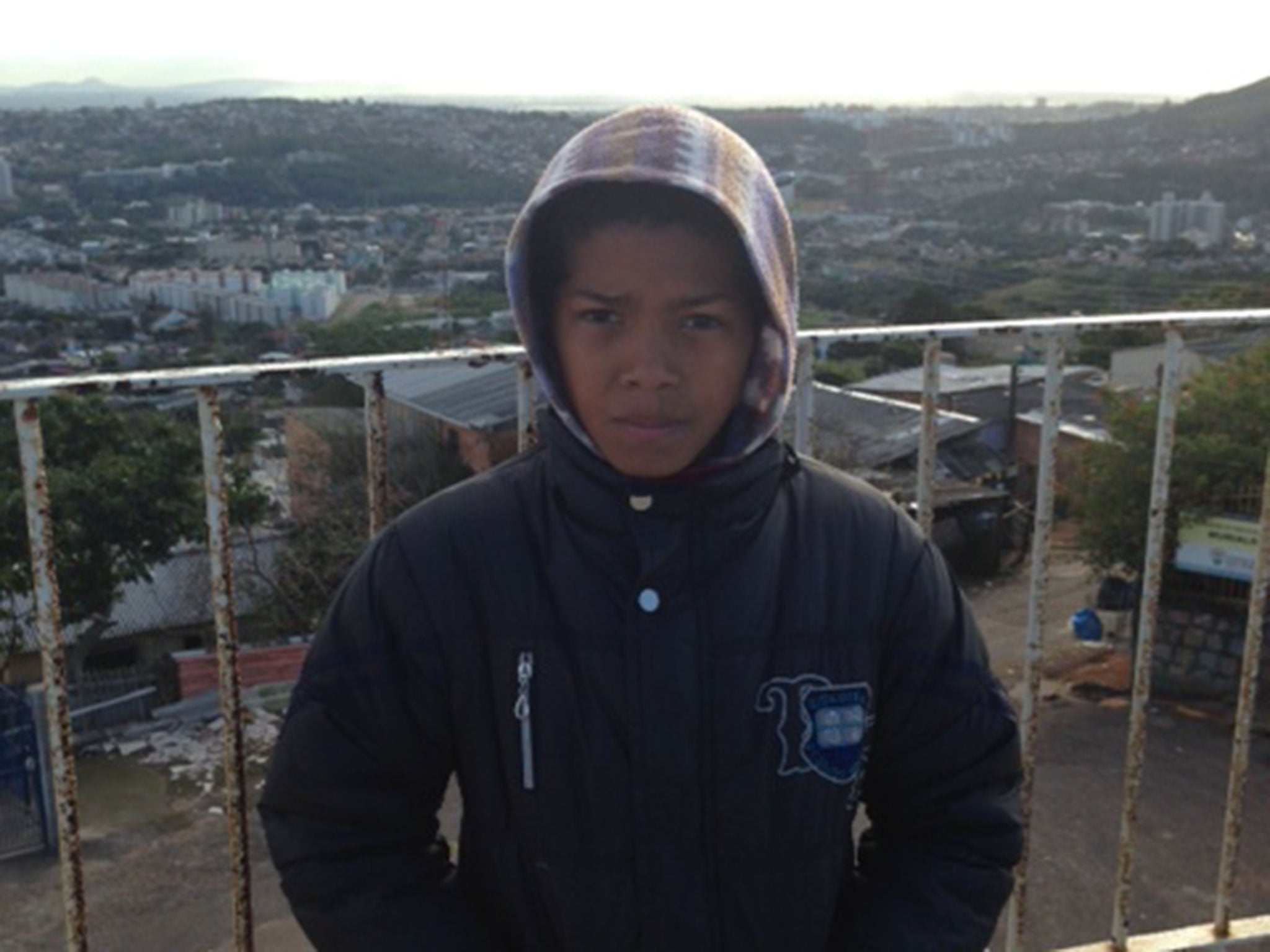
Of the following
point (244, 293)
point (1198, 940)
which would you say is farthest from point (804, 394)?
point (244, 293)

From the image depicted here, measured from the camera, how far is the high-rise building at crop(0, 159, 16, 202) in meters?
60.8

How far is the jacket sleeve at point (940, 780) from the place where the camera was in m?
1.41

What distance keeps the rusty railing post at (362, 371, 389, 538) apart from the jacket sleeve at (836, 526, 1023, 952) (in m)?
0.76

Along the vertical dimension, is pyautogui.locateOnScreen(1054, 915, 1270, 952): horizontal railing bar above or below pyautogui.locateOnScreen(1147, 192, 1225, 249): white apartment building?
above

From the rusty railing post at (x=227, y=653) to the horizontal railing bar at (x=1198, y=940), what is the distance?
57.2 inches

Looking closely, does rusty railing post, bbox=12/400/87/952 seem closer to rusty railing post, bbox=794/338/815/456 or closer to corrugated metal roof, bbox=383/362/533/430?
corrugated metal roof, bbox=383/362/533/430

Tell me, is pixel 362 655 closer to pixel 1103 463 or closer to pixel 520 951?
pixel 520 951

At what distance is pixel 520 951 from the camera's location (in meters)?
1.41

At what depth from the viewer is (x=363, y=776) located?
4.42 ft

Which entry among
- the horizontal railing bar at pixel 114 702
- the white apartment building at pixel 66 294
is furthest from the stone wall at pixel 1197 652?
the white apartment building at pixel 66 294

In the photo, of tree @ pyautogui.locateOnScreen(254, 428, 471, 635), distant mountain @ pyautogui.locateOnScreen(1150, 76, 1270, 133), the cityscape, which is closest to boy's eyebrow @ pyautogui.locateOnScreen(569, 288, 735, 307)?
tree @ pyautogui.locateOnScreen(254, 428, 471, 635)

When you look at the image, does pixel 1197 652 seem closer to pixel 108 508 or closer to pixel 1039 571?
pixel 108 508

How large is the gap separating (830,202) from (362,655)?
195 feet

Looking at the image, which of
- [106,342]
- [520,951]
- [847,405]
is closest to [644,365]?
[520,951]
